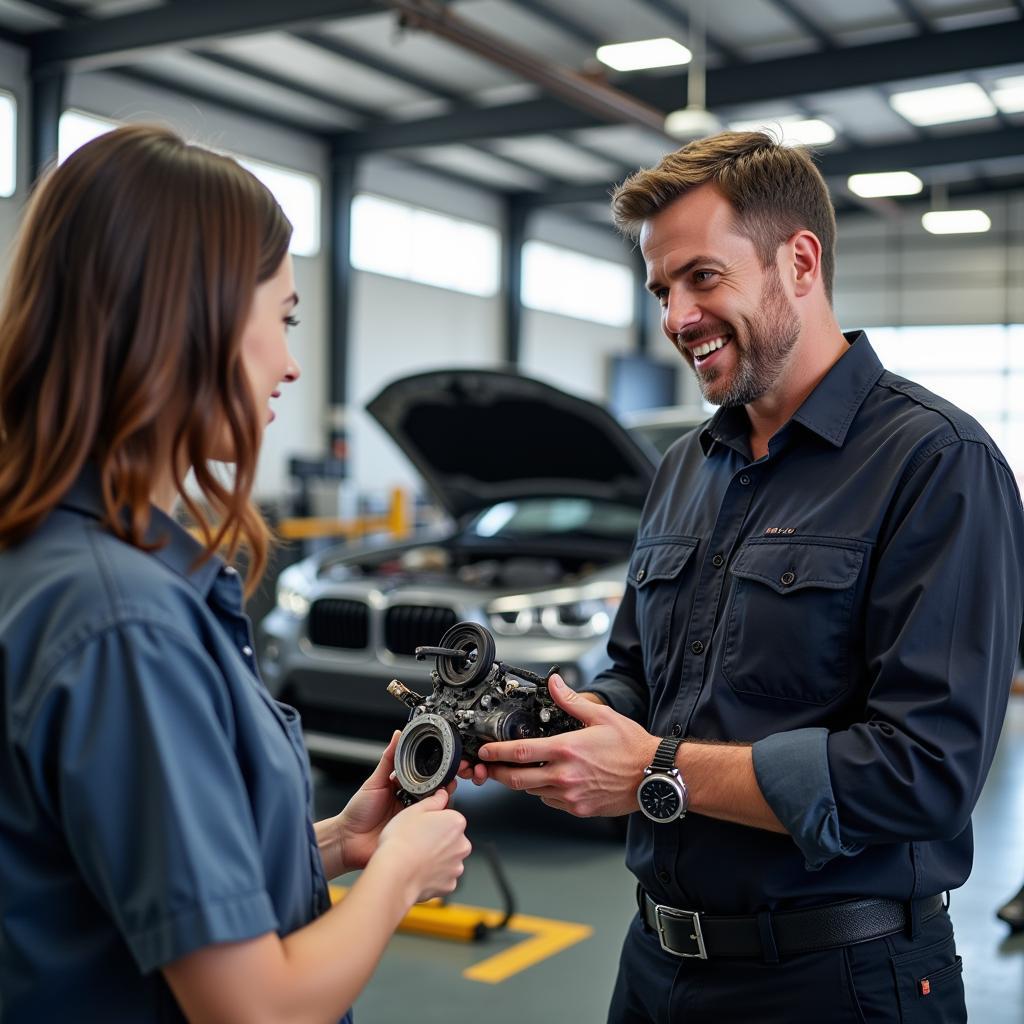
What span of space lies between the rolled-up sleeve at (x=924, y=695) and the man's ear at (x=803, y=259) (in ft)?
1.32

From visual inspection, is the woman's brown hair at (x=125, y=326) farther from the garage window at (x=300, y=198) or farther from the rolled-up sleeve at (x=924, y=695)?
the garage window at (x=300, y=198)

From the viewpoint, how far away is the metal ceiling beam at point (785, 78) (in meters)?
11.2

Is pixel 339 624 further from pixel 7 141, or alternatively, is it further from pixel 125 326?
pixel 7 141

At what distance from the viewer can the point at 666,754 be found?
5.44ft

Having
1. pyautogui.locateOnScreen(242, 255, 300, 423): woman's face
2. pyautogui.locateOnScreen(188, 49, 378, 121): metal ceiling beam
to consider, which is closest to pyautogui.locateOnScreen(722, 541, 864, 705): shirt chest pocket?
pyautogui.locateOnScreen(242, 255, 300, 423): woman's face

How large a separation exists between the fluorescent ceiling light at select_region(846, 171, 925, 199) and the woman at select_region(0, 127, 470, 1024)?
1595cm

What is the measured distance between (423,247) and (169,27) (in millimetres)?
6654

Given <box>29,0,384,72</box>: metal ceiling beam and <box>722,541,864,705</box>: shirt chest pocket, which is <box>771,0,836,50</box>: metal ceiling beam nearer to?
<box>29,0,384,72</box>: metal ceiling beam

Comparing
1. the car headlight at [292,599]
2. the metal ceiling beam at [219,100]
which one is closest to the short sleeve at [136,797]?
the car headlight at [292,599]

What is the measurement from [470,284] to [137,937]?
17092mm

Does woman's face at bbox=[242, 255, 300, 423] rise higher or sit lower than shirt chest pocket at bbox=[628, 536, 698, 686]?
higher

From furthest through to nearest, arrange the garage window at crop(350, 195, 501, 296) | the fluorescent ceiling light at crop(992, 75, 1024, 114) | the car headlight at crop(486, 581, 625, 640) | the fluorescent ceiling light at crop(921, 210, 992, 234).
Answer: the fluorescent ceiling light at crop(921, 210, 992, 234)
the garage window at crop(350, 195, 501, 296)
the fluorescent ceiling light at crop(992, 75, 1024, 114)
the car headlight at crop(486, 581, 625, 640)

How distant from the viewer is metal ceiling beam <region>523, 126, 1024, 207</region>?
48.8 ft

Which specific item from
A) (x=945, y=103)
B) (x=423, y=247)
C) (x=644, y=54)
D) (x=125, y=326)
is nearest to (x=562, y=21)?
(x=644, y=54)
